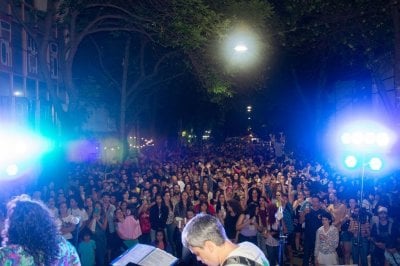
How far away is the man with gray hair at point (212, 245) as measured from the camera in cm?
319

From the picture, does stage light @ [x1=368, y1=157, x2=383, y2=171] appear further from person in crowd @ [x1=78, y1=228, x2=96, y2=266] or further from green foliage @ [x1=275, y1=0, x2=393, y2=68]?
person in crowd @ [x1=78, y1=228, x2=96, y2=266]

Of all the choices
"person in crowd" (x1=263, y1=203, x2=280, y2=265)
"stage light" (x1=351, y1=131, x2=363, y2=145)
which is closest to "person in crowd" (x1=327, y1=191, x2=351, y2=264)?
"person in crowd" (x1=263, y1=203, x2=280, y2=265)

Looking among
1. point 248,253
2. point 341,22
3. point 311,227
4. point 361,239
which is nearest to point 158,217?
point 311,227

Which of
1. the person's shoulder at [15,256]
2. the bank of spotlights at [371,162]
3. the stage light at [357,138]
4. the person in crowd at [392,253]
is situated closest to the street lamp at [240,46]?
the stage light at [357,138]

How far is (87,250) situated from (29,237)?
5.99 meters

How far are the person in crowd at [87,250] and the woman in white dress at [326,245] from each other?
4.55 meters

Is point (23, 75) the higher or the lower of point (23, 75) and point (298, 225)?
the higher

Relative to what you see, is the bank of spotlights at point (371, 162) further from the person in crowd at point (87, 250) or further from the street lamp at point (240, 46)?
the person in crowd at point (87, 250)

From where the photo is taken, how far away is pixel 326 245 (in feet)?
30.4

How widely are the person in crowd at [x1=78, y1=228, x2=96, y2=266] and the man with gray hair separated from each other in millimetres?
6727

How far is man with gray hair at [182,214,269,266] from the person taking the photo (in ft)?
10.5

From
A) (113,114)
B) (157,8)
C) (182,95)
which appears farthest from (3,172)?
(182,95)

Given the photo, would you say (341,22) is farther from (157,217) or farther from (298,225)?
(157,217)

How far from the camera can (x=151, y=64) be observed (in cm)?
2878
